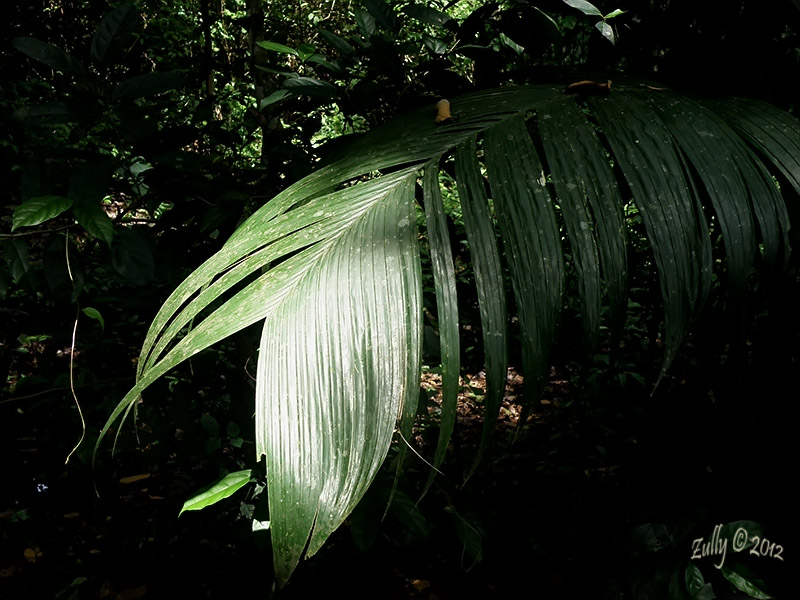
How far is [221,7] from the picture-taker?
150 inches

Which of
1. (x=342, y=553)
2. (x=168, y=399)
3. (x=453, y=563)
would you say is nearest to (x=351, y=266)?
(x=168, y=399)

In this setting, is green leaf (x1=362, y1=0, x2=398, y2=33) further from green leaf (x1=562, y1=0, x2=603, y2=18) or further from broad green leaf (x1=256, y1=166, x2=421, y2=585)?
broad green leaf (x1=256, y1=166, x2=421, y2=585)

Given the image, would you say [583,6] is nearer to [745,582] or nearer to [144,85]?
[144,85]

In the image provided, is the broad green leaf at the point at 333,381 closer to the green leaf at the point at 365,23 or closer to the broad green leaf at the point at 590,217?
the broad green leaf at the point at 590,217

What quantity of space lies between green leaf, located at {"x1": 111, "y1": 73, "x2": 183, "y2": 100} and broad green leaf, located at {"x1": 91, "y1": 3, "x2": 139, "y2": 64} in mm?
53

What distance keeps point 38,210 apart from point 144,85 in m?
0.27

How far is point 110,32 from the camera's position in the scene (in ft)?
3.29

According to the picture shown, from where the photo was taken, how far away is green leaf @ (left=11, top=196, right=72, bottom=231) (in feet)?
2.93

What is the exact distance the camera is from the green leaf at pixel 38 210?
0.89 metres

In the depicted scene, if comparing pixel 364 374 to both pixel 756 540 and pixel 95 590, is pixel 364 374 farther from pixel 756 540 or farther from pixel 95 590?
pixel 95 590

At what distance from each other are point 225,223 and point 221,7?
3263mm

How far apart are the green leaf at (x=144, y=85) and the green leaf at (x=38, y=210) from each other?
21 cm

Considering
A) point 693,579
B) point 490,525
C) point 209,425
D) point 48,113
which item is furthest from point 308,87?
point 490,525

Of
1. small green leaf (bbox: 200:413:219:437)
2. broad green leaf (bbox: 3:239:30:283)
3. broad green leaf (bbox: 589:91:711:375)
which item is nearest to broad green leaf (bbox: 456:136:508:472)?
broad green leaf (bbox: 589:91:711:375)
